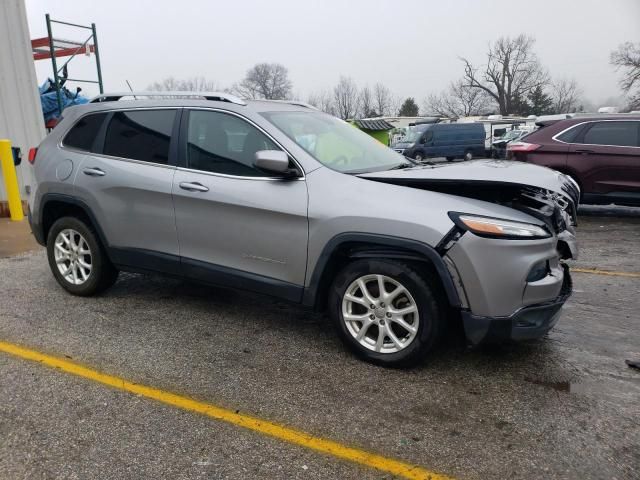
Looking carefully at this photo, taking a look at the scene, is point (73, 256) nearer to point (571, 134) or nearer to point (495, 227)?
point (495, 227)

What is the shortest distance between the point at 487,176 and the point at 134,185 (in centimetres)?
266

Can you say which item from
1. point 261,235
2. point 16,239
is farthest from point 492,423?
point 16,239

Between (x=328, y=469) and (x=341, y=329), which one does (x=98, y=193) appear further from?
(x=328, y=469)

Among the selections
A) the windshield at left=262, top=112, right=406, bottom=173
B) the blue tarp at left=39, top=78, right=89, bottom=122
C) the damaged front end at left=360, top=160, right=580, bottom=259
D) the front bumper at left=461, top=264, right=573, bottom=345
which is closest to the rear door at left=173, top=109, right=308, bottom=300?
the windshield at left=262, top=112, right=406, bottom=173

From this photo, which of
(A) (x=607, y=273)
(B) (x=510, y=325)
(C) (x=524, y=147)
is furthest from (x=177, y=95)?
(C) (x=524, y=147)

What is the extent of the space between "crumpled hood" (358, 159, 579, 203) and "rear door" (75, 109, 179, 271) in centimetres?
162

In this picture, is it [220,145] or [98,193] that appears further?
[98,193]

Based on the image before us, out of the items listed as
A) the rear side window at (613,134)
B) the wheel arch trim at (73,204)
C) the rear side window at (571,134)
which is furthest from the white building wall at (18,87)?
the rear side window at (613,134)

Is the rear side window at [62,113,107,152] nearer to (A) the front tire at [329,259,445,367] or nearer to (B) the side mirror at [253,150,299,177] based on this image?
(B) the side mirror at [253,150,299,177]

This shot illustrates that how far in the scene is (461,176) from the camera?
3.24 m

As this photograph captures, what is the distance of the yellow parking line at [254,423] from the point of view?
8.00 feet

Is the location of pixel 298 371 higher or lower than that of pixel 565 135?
lower

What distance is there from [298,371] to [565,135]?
24.5 ft

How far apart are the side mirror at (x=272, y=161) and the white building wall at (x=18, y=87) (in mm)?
7232
